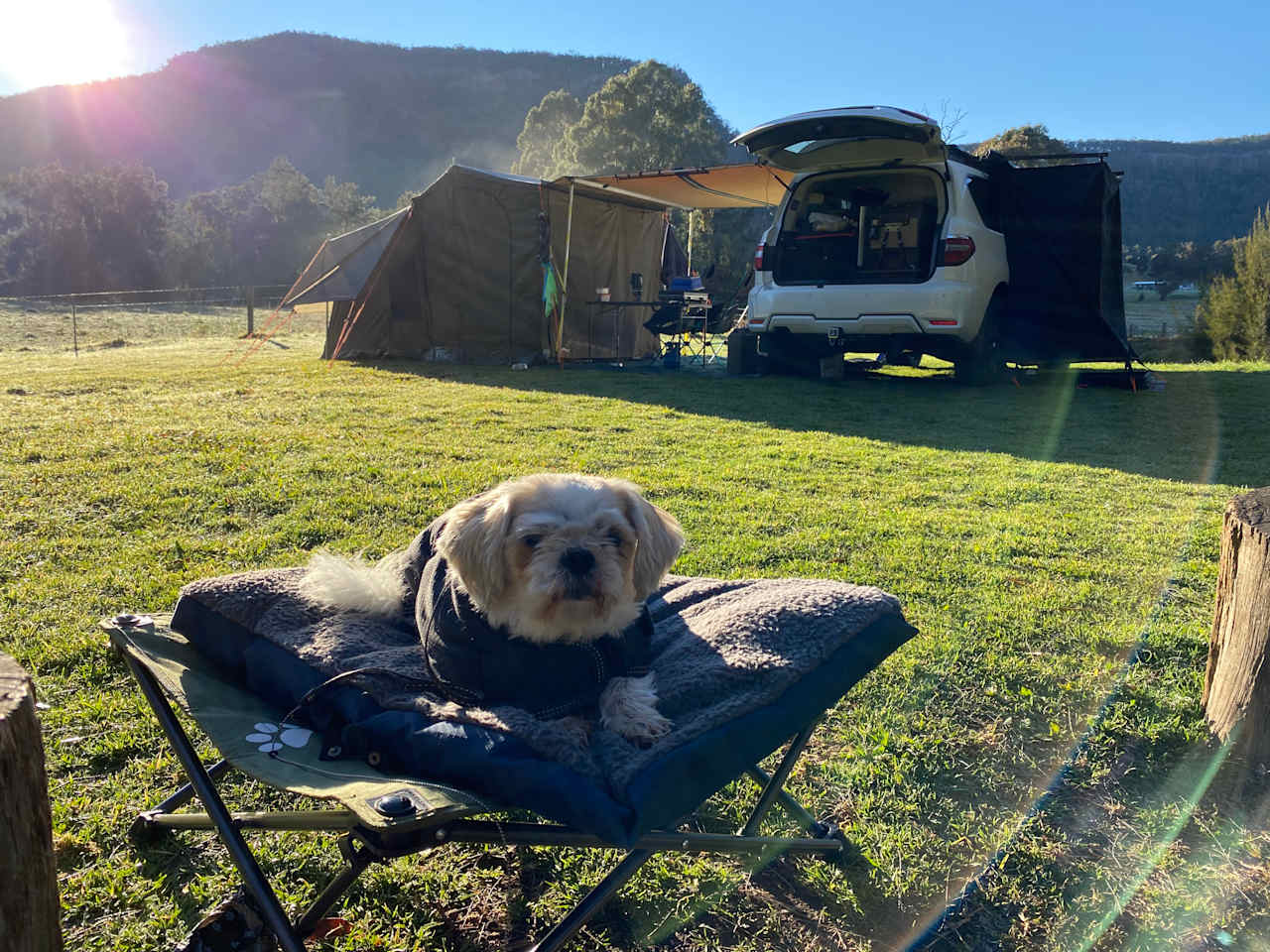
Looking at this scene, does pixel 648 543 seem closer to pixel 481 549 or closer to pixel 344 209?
pixel 481 549

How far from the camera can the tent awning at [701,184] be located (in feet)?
38.7

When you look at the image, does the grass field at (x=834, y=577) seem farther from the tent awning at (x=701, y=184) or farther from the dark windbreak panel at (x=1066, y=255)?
the tent awning at (x=701, y=184)

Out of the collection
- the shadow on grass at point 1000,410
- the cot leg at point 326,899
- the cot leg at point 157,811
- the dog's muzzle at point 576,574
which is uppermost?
the shadow on grass at point 1000,410

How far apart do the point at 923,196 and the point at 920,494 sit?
6.73 meters

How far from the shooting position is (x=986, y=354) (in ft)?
35.2

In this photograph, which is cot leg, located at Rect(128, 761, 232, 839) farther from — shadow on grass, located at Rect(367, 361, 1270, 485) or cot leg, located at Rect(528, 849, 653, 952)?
shadow on grass, located at Rect(367, 361, 1270, 485)

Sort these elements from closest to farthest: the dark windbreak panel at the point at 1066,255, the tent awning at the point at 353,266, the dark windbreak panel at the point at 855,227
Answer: the dark windbreak panel at the point at 1066,255 < the dark windbreak panel at the point at 855,227 < the tent awning at the point at 353,266

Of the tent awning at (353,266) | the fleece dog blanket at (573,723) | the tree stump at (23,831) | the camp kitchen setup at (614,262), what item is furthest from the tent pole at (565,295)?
the tree stump at (23,831)

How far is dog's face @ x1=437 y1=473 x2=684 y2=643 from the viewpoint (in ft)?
7.55

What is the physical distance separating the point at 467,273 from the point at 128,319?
16.5m

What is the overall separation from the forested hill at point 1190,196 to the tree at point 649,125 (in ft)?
94.7

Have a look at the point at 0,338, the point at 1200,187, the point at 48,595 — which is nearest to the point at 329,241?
the point at 0,338

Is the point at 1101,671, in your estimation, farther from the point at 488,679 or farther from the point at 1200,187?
the point at 1200,187

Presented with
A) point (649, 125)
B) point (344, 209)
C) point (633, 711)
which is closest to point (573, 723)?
point (633, 711)
